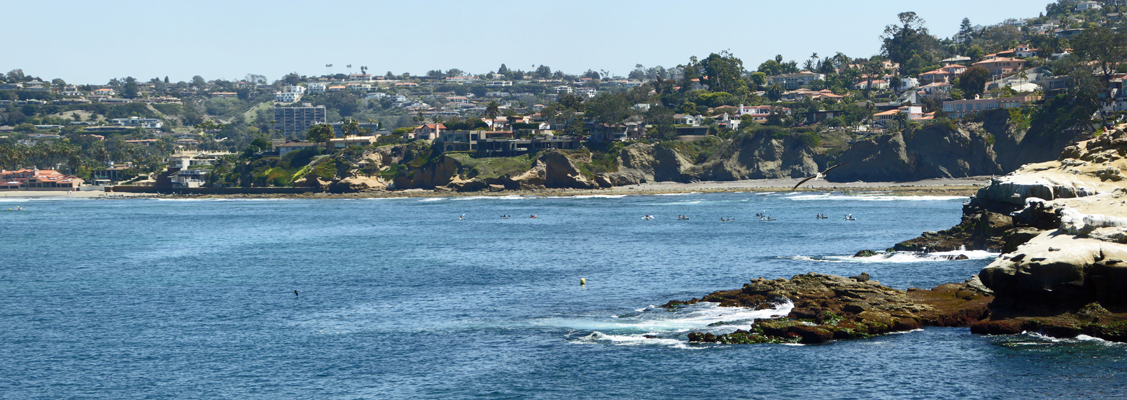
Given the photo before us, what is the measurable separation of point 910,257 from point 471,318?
3502 centimetres

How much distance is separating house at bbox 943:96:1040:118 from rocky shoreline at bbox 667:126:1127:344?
115551 mm

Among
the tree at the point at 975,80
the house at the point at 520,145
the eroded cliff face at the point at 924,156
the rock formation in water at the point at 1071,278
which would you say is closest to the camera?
the rock formation in water at the point at 1071,278

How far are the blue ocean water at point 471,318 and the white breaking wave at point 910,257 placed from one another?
40 centimetres

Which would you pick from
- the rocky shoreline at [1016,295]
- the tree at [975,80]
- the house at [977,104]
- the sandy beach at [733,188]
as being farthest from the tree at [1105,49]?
the rocky shoreline at [1016,295]

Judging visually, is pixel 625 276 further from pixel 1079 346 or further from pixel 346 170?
pixel 346 170

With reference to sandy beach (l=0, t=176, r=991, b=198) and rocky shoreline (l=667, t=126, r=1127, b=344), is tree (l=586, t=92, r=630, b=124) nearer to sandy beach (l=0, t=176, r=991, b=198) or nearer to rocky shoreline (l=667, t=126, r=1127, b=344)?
sandy beach (l=0, t=176, r=991, b=198)

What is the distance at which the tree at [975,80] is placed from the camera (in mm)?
189875

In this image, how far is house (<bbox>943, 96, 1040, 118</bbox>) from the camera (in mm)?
166875

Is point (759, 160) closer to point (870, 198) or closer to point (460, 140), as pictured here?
point (870, 198)

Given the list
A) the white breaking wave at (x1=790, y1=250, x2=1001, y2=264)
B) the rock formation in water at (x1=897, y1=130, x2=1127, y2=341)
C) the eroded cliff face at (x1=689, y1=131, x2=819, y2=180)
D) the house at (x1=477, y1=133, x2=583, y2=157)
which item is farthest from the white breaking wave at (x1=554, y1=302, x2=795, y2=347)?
the house at (x1=477, y1=133, x2=583, y2=157)

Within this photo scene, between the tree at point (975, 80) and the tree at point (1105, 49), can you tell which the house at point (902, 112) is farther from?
the tree at point (1105, 49)

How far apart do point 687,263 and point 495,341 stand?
30.7 metres

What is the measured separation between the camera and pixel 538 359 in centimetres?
4375

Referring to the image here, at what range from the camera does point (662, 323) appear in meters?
50.3
